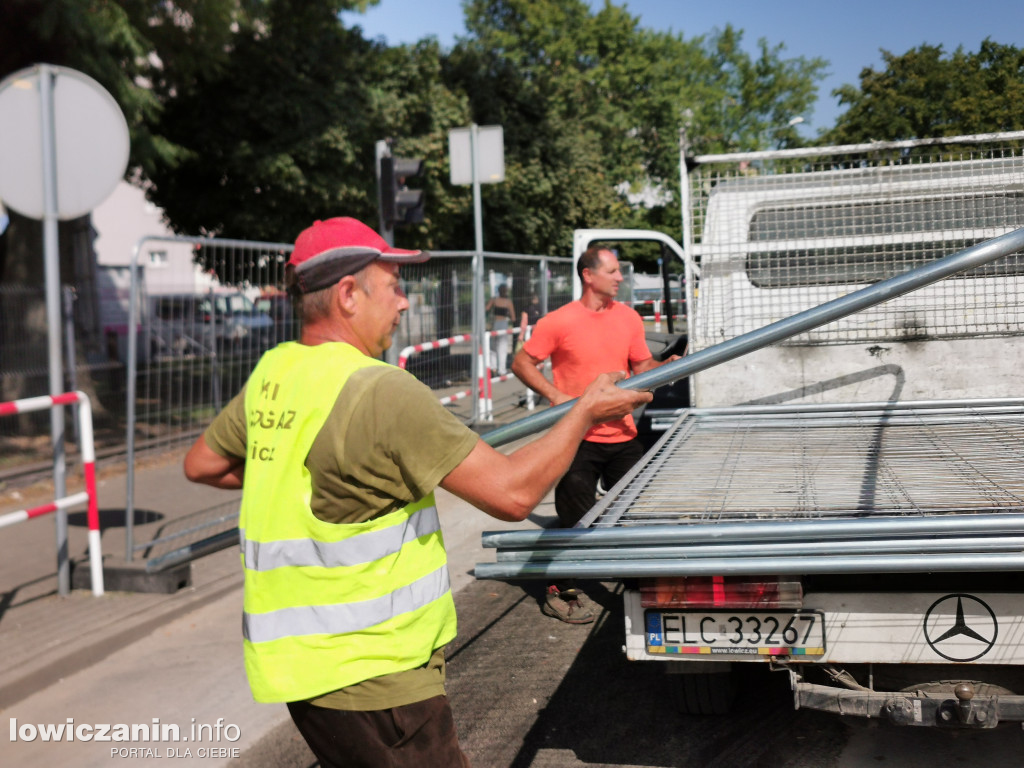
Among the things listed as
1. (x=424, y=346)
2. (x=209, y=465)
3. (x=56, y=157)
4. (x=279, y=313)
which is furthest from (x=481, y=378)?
(x=209, y=465)

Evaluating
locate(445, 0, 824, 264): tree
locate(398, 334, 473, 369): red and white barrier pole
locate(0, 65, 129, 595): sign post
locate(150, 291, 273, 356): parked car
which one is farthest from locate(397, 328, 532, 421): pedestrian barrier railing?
locate(445, 0, 824, 264): tree

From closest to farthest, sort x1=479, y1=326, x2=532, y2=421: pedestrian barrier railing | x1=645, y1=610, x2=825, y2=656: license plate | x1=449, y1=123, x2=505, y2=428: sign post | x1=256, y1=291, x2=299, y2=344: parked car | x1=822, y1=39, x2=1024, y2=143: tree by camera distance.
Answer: x1=645, y1=610, x2=825, y2=656: license plate, x1=256, y1=291, x2=299, y2=344: parked car, x1=449, y1=123, x2=505, y2=428: sign post, x1=479, y1=326, x2=532, y2=421: pedestrian barrier railing, x1=822, y1=39, x2=1024, y2=143: tree

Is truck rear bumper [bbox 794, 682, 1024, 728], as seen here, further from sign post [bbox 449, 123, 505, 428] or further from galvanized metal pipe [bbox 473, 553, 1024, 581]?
sign post [bbox 449, 123, 505, 428]

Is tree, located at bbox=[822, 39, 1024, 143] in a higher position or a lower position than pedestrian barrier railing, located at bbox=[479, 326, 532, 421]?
higher

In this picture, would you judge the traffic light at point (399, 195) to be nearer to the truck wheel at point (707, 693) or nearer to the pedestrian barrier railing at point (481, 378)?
the pedestrian barrier railing at point (481, 378)

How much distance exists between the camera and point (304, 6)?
15086mm

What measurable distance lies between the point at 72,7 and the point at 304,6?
5232 mm

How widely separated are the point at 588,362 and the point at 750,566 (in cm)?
319

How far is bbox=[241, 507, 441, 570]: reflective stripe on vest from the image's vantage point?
2074mm

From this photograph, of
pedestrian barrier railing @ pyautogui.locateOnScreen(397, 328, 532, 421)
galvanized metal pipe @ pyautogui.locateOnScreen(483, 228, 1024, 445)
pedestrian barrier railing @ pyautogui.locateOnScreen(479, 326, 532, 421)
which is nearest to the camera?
galvanized metal pipe @ pyautogui.locateOnScreen(483, 228, 1024, 445)

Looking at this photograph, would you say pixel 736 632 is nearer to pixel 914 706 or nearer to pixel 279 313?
A: pixel 914 706

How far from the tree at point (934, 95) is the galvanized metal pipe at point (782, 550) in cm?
1775

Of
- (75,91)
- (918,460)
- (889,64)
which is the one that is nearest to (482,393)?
(75,91)

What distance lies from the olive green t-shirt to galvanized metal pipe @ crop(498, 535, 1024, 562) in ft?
2.48
